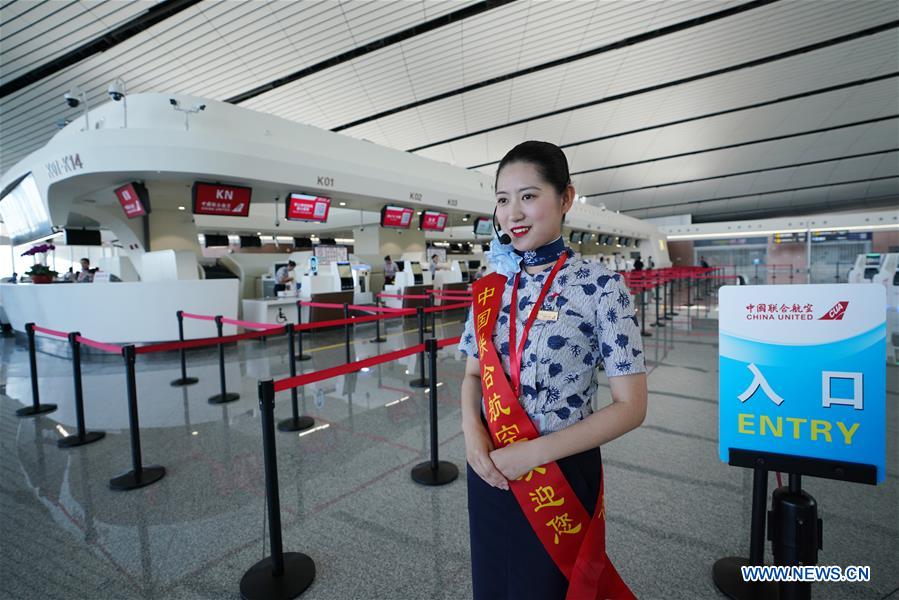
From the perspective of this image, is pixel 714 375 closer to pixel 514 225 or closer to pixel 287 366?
pixel 514 225

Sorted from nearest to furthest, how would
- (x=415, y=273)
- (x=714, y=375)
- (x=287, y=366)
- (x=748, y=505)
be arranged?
1. (x=748, y=505)
2. (x=714, y=375)
3. (x=287, y=366)
4. (x=415, y=273)

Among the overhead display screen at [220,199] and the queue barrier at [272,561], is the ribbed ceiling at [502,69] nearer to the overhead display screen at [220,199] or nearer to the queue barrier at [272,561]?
the overhead display screen at [220,199]

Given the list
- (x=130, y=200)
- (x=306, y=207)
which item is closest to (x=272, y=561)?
(x=130, y=200)

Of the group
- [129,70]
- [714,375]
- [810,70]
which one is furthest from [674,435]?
[810,70]

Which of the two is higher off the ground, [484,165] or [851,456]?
[484,165]

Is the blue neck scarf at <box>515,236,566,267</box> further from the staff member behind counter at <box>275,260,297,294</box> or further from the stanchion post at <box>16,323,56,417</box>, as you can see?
the staff member behind counter at <box>275,260,297,294</box>

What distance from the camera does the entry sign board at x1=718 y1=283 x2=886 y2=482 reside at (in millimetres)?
1235

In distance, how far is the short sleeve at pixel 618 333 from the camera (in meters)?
0.96

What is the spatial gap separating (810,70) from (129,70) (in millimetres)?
22165

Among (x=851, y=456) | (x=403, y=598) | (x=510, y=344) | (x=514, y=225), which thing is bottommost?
(x=403, y=598)

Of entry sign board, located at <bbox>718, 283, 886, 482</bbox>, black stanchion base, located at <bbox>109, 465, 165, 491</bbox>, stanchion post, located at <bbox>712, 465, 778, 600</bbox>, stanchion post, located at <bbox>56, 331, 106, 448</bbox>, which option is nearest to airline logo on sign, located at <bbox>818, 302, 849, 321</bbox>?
entry sign board, located at <bbox>718, 283, 886, 482</bbox>

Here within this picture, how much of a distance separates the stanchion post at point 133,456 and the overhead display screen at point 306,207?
21.0 ft

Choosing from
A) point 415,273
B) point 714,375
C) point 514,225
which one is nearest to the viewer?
point 514,225

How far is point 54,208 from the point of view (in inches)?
349
